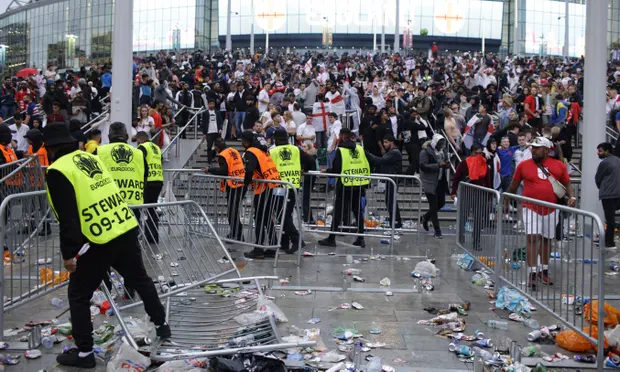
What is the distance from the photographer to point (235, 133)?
1925 centimetres

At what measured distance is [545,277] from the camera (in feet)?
23.9

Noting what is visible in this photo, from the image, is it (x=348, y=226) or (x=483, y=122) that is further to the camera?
(x=483, y=122)

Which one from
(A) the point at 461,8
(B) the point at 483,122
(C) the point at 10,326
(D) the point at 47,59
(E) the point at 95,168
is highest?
(A) the point at 461,8

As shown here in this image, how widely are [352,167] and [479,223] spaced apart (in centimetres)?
249

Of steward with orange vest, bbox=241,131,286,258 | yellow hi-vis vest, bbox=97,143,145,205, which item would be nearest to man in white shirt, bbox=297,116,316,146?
steward with orange vest, bbox=241,131,286,258

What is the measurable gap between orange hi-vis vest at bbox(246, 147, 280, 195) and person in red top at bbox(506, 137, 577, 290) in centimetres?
366

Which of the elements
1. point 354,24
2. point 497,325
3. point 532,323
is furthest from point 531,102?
point 354,24

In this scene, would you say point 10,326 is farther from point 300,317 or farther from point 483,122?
point 483,122

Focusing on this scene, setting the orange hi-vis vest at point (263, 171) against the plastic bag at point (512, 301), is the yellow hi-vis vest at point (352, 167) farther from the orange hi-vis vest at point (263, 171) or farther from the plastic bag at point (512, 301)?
the plastic bag at point (512, 301)

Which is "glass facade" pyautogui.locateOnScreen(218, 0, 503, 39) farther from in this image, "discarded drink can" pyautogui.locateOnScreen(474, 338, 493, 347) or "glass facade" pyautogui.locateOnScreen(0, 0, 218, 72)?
"discarded drink can" pyautogui.locateOnScreen(474, 338, 493, 347)

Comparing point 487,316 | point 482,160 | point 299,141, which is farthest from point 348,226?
point 299,141

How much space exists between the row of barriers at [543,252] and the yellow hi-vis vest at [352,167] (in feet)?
6.77

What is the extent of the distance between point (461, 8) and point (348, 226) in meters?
66.1

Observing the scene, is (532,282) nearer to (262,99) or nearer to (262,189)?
(262,189)
